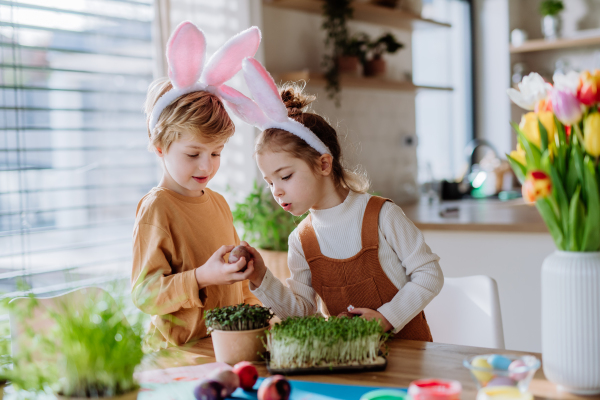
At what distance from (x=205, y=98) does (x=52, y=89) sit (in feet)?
3.90

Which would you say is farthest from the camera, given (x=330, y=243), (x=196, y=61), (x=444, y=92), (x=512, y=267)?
(x=444, y=92)

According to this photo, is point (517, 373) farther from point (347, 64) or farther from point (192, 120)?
point (347, 64)

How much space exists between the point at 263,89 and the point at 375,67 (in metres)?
2.17

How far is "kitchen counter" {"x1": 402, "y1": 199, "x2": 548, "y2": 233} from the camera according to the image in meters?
2.60

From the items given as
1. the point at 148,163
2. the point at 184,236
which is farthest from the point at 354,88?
the point at 184,236

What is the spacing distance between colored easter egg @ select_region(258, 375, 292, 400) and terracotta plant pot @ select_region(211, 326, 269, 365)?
20 cm

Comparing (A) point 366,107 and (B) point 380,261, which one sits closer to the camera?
(B) point 380,261

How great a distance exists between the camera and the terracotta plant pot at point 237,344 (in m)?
1.10

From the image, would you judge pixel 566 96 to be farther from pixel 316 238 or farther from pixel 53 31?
pixel 53 31

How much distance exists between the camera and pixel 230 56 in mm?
1315

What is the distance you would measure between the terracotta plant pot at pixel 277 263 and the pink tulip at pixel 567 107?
1.39m

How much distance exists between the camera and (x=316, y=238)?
1439mm

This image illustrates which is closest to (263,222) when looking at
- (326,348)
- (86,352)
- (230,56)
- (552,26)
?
(230,56)

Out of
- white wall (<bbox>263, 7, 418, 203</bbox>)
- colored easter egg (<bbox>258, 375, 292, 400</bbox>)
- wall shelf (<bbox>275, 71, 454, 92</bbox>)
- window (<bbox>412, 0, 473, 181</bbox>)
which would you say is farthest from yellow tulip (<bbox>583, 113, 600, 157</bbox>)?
window (<bbox>412, 0, 473, 181</bbox>)
